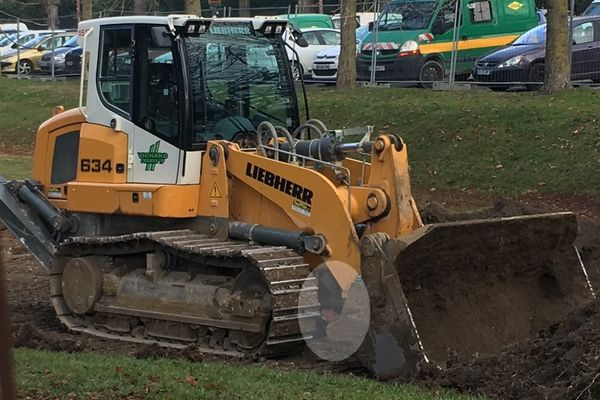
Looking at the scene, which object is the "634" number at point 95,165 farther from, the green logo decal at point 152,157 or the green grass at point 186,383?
the green grass at point 186,383

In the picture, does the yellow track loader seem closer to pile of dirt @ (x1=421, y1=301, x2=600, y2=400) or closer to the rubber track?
the rubber track

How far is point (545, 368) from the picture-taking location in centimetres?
746

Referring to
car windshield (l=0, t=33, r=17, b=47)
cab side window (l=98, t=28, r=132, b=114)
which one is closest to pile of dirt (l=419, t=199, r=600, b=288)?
cab side window (l=98, t=28, r=132, b=114)

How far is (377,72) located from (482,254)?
59.7ft

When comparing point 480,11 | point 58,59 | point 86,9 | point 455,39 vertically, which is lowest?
point 58,59

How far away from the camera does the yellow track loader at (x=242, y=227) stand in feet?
28.8

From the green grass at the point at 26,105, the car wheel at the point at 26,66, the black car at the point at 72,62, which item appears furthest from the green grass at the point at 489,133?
the car wheel at the point at 26,66

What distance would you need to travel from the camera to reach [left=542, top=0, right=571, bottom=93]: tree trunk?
20.5 m

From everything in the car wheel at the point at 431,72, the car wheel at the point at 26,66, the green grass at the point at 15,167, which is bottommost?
the green grass at the point at 15,167

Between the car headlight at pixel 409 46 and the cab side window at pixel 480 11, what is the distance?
1866mm

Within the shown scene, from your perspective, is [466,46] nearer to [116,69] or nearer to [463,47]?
[463,47]

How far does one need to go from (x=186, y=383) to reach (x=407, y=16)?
70.0 feet

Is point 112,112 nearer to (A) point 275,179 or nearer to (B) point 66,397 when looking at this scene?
(A) point 275,179

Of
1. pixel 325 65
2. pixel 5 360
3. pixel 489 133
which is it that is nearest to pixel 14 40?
pixel 325 65
